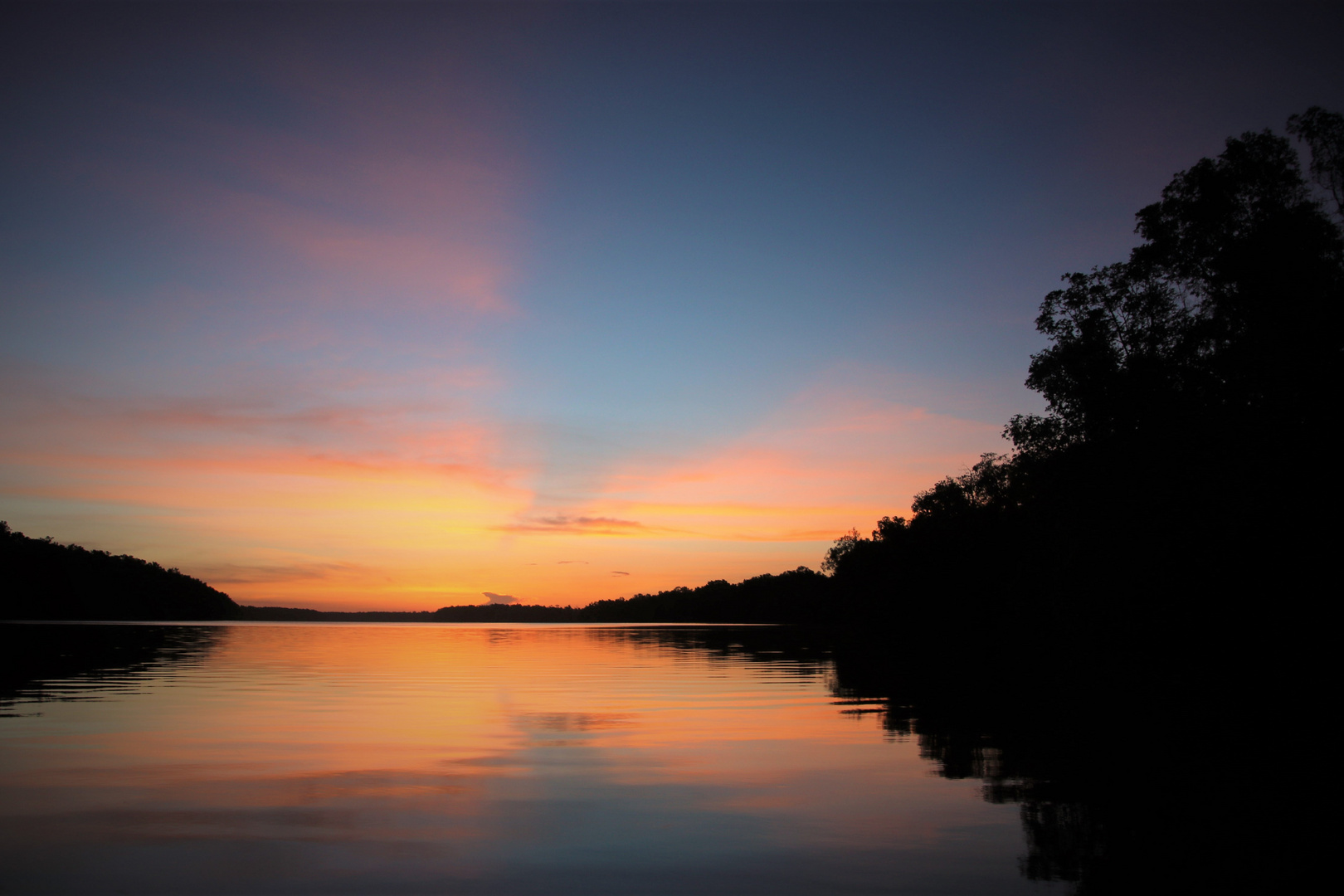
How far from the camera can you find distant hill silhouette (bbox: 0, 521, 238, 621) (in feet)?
513

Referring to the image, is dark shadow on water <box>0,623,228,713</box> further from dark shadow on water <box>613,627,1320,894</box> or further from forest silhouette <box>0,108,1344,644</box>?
forest silhouette <box>0,108,1344,644</box>

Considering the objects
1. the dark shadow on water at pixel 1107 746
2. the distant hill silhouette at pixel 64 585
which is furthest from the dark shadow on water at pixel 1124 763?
the distant hill silhouette at pixel 64 585

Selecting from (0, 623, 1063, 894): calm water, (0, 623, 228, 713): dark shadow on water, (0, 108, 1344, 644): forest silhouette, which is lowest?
(0, 623, 228, 713): dark shadow on water

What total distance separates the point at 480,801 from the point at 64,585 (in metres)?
200

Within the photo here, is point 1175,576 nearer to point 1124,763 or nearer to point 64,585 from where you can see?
point 1124,763

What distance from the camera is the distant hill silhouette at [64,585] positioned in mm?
156375

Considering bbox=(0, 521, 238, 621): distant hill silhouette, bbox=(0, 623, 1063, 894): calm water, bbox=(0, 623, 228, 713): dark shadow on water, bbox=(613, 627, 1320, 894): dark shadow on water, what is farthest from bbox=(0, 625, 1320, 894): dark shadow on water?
bbox=(0, 521, 238, 621): distant hill silhouette

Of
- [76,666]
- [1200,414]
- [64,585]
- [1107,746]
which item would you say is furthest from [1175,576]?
[64,585]

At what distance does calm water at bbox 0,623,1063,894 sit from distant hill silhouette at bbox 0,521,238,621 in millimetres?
174714

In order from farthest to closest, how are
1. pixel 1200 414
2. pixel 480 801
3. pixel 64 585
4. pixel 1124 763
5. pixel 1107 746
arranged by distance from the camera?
pixel 64 585 < pixel 1200 414 < pixel 1107 746 < pixel 1124 763 < pixel 480 801

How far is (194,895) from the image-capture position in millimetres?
7512

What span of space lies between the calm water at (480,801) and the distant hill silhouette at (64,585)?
175 m

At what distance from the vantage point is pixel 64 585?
6506 inches

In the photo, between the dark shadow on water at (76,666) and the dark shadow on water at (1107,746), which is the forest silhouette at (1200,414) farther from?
the dark shadow on water at (76,666)
